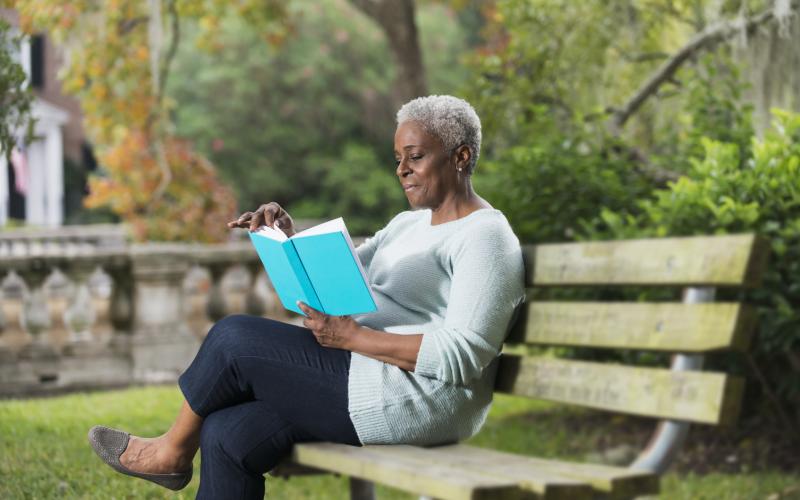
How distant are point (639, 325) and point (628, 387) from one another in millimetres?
173

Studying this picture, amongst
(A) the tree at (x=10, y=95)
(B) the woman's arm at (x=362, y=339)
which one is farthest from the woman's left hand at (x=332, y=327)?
(A) the tree at (x=10, y=95)

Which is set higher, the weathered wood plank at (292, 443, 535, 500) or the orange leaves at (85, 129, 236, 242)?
the weathered wood plank at (292, 443, 535, 500)

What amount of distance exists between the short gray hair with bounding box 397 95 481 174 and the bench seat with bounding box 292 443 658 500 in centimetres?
86

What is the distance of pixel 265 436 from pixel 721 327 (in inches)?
49.4

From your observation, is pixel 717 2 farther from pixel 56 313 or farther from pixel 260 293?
pixel 56 313

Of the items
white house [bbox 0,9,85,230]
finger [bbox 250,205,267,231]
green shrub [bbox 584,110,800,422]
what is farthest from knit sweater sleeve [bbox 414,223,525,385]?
white house [bbox 0,9,85,230]

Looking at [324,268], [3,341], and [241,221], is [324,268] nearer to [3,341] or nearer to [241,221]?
[241,221]

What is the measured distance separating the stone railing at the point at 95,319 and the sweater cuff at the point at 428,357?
17.7 feet

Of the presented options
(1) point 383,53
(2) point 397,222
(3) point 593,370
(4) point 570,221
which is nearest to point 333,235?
(2) point 397,222

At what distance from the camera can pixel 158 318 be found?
8.23m

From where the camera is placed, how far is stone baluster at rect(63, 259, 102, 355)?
8.09 metres

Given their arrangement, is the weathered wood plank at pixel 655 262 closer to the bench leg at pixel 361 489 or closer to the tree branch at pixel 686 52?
the bench leg at pixel 361 489

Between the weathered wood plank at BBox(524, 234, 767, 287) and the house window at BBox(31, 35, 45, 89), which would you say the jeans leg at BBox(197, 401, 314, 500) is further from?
the house window at BBox(31, 35, 45, 89)

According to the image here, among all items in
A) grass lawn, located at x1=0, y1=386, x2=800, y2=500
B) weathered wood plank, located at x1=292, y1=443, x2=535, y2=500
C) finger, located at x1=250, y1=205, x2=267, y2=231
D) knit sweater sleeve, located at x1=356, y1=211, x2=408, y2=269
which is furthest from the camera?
grass lawn, located at x1=0, y1=386, x2=800, y2=500
